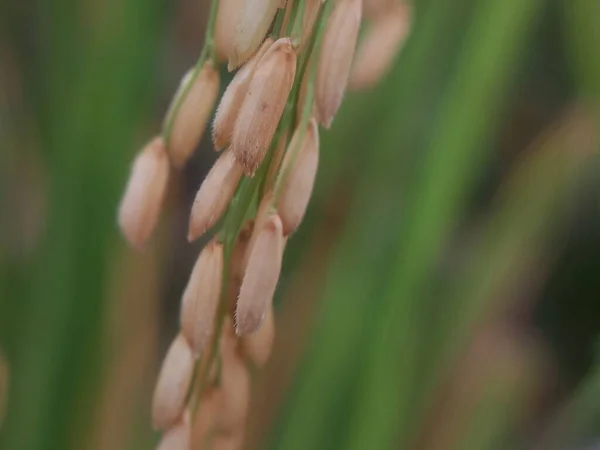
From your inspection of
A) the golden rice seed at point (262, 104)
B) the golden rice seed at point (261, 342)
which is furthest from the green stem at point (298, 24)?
the golden rice seed at point (261, 342)

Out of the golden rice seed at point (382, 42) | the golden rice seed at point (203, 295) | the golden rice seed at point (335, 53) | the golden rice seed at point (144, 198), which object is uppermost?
the golden rice seed at point (382, 42)

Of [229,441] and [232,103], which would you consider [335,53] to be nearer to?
[232,103]

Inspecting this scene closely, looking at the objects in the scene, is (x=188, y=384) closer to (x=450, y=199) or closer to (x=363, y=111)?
(x=450, y=199)

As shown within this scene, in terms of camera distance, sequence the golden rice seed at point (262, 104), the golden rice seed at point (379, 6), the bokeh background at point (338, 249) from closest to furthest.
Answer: the golden rice seed at point (262, 104) < the golden rice seed at point (379, 6) < the bokeh background at point (338, 249)

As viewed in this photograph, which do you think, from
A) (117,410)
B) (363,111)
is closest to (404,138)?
A: (363,111)

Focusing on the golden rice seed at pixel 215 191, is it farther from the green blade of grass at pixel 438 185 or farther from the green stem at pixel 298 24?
the green blade of grass at pixel 438 185

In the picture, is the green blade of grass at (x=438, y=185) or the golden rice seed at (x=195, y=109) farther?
the green blade of grass at (x=438, y=185)

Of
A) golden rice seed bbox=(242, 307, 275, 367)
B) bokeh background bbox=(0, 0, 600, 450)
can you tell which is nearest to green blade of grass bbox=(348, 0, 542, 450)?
bokeh background bbox=(0, 0, 600, 450)
